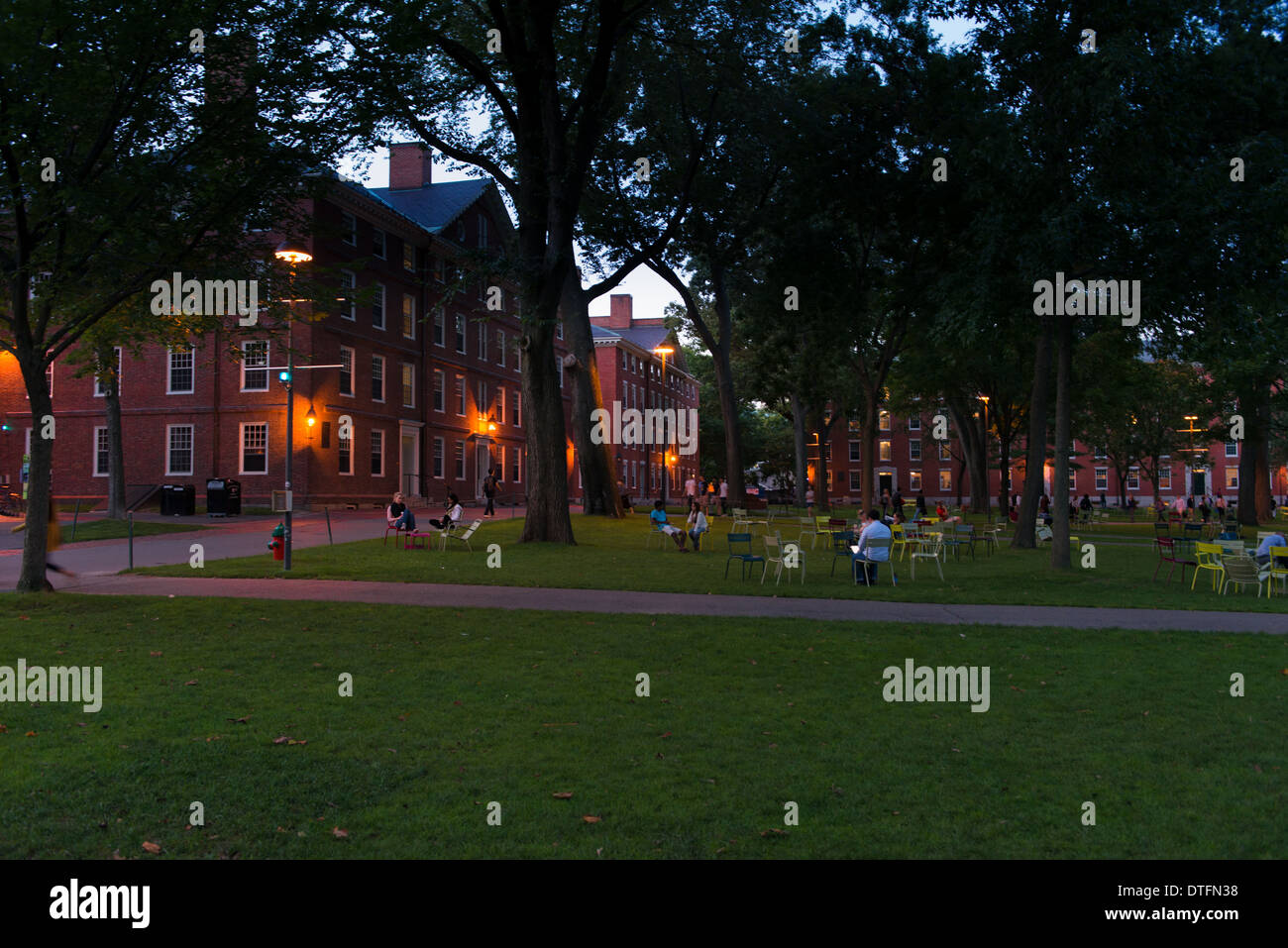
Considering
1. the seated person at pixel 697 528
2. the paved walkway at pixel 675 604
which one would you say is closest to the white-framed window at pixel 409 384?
the seated person at pixel 697 528

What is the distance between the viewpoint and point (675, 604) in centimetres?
1299

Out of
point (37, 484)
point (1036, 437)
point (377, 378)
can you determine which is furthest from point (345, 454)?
point (1036, 437)

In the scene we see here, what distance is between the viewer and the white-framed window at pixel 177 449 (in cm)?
3803

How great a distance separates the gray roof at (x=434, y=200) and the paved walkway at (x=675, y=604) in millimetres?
35017

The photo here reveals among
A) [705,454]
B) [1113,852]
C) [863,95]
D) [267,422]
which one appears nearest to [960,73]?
[863,95]

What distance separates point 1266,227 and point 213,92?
1792 cm

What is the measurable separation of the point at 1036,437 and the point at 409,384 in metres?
31.4

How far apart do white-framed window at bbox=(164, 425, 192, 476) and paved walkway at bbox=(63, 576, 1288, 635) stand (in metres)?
25.1

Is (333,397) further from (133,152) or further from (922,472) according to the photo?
(922,472)

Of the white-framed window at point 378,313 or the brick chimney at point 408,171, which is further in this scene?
the brick chimney at point 408,171

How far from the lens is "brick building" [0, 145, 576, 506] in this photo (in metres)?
36.9

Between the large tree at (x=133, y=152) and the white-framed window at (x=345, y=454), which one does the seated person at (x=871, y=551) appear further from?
the white-framed window at (x=345, y=454)

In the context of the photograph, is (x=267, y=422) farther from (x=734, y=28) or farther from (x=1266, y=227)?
(x=1266, y=227)

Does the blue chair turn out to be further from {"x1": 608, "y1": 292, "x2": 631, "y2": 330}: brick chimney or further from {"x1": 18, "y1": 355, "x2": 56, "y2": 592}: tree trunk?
{"x1": 608, "y1": 292, "x2": 631, "y2": 330}: brick chimney
